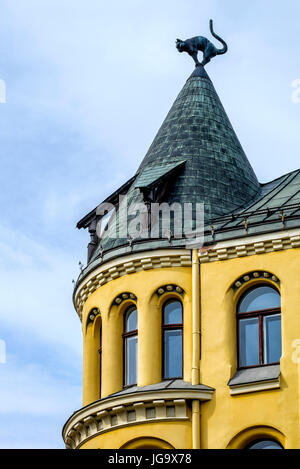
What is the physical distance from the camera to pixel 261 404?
131ft

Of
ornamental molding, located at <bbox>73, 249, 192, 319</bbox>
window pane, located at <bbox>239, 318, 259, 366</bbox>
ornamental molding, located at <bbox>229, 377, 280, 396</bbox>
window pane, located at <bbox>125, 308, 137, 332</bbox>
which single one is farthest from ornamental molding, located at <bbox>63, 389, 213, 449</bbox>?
ornamental molding, located at <bbox>73, 249, 192, 319</bbox>

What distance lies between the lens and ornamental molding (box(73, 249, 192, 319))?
42.9 m

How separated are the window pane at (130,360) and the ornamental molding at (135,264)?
193 cm

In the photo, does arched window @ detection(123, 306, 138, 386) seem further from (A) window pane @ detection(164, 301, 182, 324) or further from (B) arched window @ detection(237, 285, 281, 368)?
(B) arched window @ detection(237, 285, 281, 368)

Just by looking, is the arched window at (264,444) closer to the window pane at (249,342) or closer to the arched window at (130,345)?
the window pane at (249,342)

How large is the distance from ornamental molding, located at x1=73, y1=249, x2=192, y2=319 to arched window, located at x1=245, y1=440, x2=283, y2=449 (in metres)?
5.66

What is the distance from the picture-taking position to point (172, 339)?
1673 inches

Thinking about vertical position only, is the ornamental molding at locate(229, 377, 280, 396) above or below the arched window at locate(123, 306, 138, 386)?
below

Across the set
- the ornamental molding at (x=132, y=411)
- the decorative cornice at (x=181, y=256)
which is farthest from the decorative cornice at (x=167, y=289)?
the ornamental molding at (x=132, y=411)

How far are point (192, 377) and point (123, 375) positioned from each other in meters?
2.65

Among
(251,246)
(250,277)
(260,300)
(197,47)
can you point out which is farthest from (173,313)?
(197,47)

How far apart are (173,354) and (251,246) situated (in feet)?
12.2
